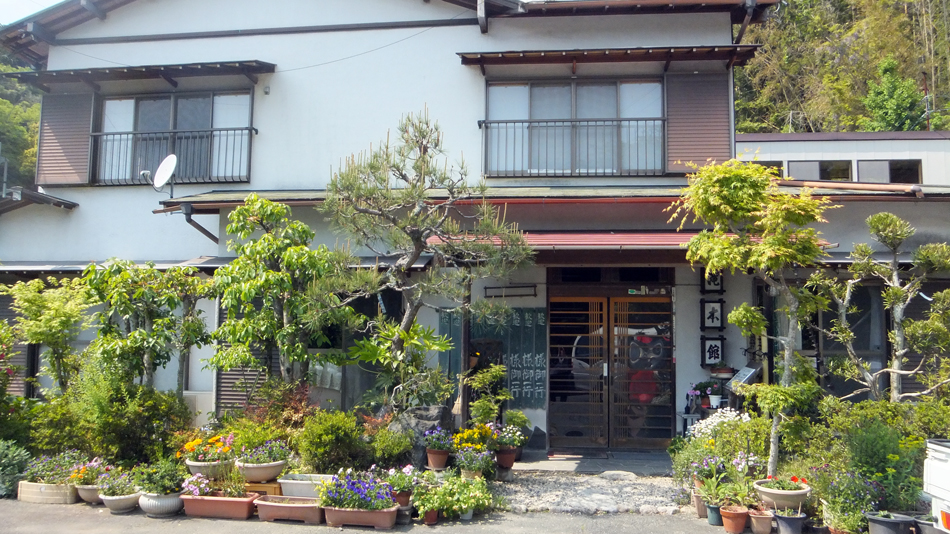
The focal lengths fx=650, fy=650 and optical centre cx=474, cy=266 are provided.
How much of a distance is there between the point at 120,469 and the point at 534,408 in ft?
19.4

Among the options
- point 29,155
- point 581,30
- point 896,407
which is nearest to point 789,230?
point 896,407

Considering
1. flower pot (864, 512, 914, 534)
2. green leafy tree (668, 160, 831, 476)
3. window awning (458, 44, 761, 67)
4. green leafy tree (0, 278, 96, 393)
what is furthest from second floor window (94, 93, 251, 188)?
flower pot (864, 512, 914, 534)

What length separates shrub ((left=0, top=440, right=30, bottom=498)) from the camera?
321 inches

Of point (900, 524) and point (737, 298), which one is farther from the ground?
point (737, 298)

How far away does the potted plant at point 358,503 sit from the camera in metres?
6.97

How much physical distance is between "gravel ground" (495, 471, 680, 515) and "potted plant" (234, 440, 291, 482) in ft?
8.97

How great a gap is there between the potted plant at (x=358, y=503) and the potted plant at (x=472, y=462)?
104cm

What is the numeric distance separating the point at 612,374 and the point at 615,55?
5314 millimetres

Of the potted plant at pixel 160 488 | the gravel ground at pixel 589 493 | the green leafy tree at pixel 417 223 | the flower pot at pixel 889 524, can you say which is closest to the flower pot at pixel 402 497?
the gravel ground at pixel 589 493

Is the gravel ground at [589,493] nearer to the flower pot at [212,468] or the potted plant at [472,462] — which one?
the potted plant at [472,462]

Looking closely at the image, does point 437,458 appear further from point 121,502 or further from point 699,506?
point 121,502

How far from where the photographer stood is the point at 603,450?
34.2 feet

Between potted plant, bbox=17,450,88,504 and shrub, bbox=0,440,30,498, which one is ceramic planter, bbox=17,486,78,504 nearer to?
potted plant, bbox=17,450,88,504

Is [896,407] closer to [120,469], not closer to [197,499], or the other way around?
[197,499]
